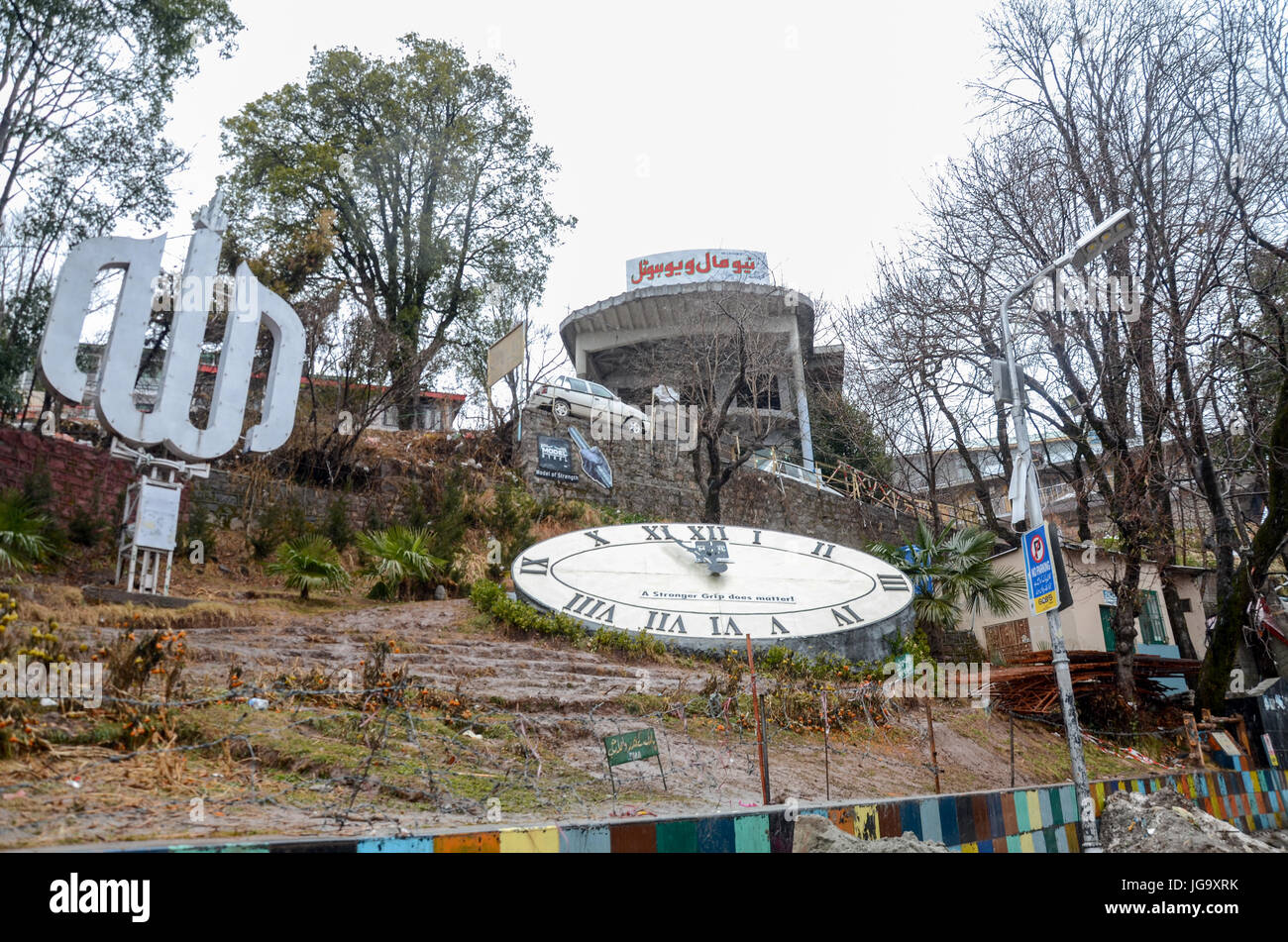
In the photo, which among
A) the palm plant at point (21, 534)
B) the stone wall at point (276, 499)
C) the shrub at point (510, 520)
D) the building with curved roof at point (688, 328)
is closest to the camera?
the palm plant at point (21, 534)

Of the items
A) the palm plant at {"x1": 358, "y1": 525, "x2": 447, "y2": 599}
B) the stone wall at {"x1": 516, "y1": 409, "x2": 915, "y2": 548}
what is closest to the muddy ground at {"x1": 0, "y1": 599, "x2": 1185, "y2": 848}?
the palm plant at {"x1": 358, "y1": 525, "x2": 447, "y2": 599}

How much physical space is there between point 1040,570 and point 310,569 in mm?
10511

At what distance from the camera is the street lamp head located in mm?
9875

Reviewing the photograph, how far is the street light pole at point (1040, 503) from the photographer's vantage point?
913 centimetres

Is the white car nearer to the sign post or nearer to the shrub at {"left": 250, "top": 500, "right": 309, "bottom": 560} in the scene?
the shrub at {"left": 250, "top": 500, "right": 309, "bottom": 560}

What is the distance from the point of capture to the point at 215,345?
24.1m

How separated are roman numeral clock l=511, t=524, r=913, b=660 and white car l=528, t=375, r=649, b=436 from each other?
904 cm

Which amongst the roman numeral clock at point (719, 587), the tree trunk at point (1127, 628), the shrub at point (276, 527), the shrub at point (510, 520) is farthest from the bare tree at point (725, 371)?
the shrub at point (276, 527)

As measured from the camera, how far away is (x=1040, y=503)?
1035 cm

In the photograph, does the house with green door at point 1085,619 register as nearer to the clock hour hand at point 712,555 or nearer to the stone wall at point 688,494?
the stone wall at point 688,494

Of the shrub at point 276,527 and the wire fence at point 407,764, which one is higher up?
the shrub at point 276,527

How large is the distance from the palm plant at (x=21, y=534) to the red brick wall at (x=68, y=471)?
1.10m

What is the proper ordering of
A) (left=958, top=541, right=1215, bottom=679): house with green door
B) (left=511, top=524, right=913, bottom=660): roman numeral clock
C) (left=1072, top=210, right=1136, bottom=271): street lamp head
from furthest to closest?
(left=958, top=541, right=1215, bottom=679): house with green door < (left=511, top=524, right=913, bottom=660): roman numeral clock < (left=1072, top=210, right=1136, bottom=271): street lamp head
